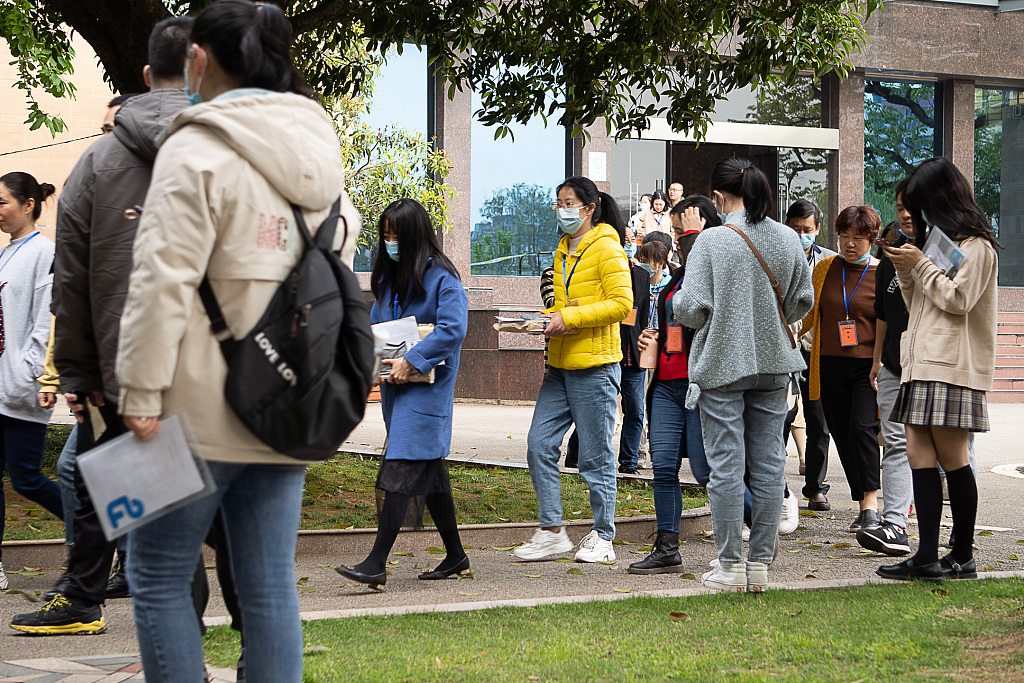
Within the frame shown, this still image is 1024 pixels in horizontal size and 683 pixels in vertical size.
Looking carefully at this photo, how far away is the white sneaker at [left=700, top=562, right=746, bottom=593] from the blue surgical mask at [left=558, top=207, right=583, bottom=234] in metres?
2.15

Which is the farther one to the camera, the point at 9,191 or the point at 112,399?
the point at 9,191

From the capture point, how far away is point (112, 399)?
353 cm

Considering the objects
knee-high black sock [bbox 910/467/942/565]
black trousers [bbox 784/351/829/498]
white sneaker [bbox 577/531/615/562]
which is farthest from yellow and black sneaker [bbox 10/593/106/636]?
black trousers [bbox 784/351/829/498]

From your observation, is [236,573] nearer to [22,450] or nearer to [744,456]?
[22,450]

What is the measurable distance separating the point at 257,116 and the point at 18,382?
3.19m

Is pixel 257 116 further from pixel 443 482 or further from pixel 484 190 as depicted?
pixel 484 190

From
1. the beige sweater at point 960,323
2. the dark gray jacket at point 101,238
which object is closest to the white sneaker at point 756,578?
the beige sweater at point 960,323

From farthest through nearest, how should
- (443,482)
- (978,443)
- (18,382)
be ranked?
1. (978,443)
2. (443,482)
3. (18,382)

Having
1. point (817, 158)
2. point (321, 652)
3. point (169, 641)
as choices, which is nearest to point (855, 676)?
point (321, 652)

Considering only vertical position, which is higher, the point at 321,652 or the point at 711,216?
the point at 711,216

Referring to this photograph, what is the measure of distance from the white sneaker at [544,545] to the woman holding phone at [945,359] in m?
1.75

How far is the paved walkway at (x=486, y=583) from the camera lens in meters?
4.11

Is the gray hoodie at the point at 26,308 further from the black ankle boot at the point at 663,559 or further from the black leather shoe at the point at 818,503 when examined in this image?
the black leather shoe at the point at 818,503

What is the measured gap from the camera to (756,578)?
5398 mm
